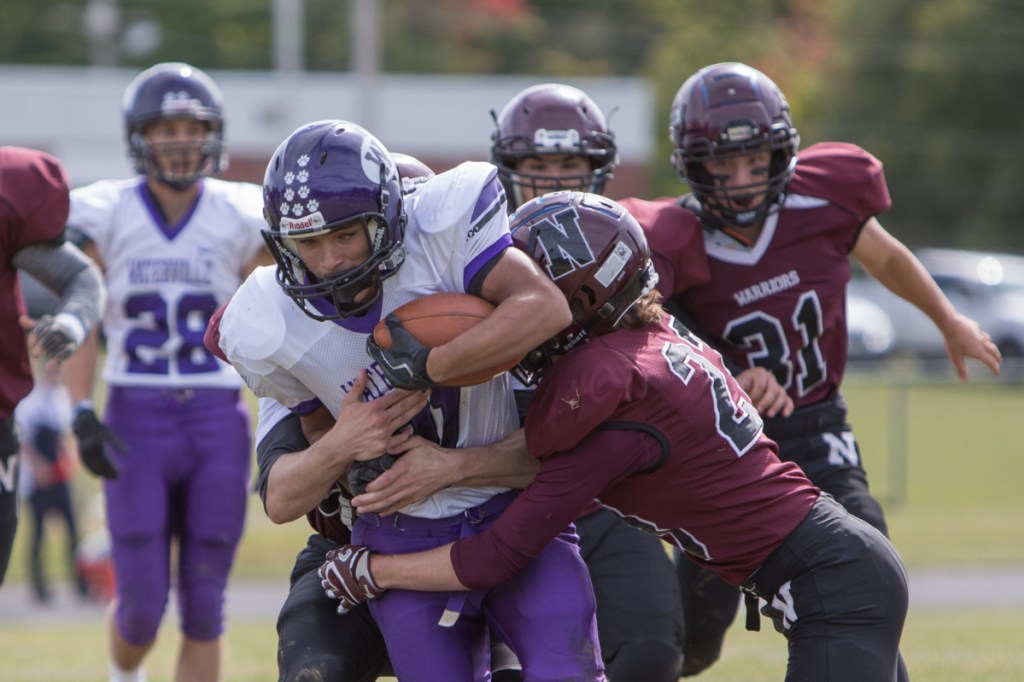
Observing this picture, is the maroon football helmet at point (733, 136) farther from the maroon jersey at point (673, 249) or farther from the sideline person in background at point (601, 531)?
the sideline person in background at point (601, 531)

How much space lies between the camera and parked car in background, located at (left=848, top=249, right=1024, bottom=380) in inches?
922

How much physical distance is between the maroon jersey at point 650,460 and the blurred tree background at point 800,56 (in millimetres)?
32964

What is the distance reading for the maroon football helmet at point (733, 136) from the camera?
4.59m

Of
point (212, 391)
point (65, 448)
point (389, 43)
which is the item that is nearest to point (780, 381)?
point (212, 391)

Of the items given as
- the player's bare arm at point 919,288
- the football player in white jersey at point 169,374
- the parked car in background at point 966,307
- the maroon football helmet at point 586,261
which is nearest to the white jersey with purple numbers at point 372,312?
the maroon football helmet at point 586,261

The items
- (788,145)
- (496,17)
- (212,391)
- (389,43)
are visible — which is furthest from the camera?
(496,17)

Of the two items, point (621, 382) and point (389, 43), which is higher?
point (621, 382)

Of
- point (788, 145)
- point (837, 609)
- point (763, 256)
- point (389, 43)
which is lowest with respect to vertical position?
point (389, 43)

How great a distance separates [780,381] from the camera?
4.78m

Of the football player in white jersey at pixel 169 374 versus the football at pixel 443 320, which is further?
the football player in white jersey at pixel 169 374

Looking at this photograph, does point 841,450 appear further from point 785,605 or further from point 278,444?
point 278,444

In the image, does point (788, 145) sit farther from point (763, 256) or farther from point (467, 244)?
point (467, 244)

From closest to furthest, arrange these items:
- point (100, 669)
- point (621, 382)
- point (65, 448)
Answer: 1. point (621, 382)
2. point (100, 669)
3. point (65, 448)

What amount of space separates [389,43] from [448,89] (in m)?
17.6
